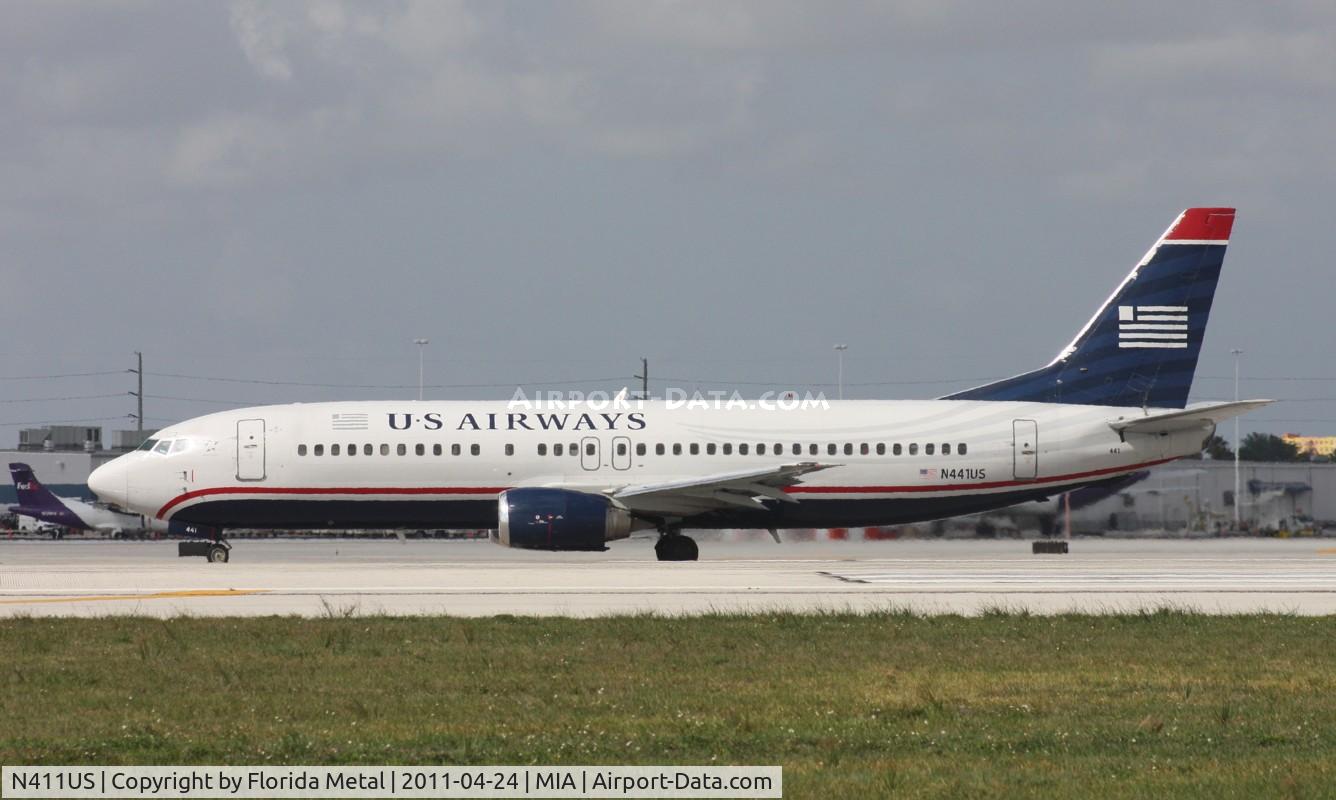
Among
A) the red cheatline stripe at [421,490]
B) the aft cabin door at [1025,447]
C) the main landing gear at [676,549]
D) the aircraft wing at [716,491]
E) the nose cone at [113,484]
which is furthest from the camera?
the aft cabin door at [1025,447]

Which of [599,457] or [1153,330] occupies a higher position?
[1153,330]

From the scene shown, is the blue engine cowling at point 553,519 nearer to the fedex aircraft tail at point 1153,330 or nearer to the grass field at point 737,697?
the fedex aircraft tail at point 1153,330

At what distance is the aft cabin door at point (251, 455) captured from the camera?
118 ft

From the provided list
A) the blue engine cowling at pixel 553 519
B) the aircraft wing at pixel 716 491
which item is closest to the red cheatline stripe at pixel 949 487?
the aircraft wing at pixel 716 491

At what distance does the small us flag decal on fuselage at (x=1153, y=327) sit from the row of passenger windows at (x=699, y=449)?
513 cm

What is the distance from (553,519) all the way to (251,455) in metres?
7.31

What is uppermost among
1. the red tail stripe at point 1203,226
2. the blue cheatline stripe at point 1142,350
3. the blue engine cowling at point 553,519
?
the red tail stripe at point 1203,226

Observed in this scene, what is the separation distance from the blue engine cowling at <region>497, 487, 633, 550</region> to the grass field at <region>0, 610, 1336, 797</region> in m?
13.8

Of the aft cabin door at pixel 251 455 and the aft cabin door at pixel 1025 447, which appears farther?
the aft cabin door at pixel 1025 447

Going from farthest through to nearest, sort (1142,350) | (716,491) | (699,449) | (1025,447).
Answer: (1142,350) < (1025,447) < (699,449) < (716,491)

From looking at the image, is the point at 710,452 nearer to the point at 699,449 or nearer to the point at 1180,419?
the point at 699,449

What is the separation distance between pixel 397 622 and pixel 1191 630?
9.54m

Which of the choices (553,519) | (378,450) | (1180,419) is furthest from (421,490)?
(1180,419)

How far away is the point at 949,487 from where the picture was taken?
37.2m
